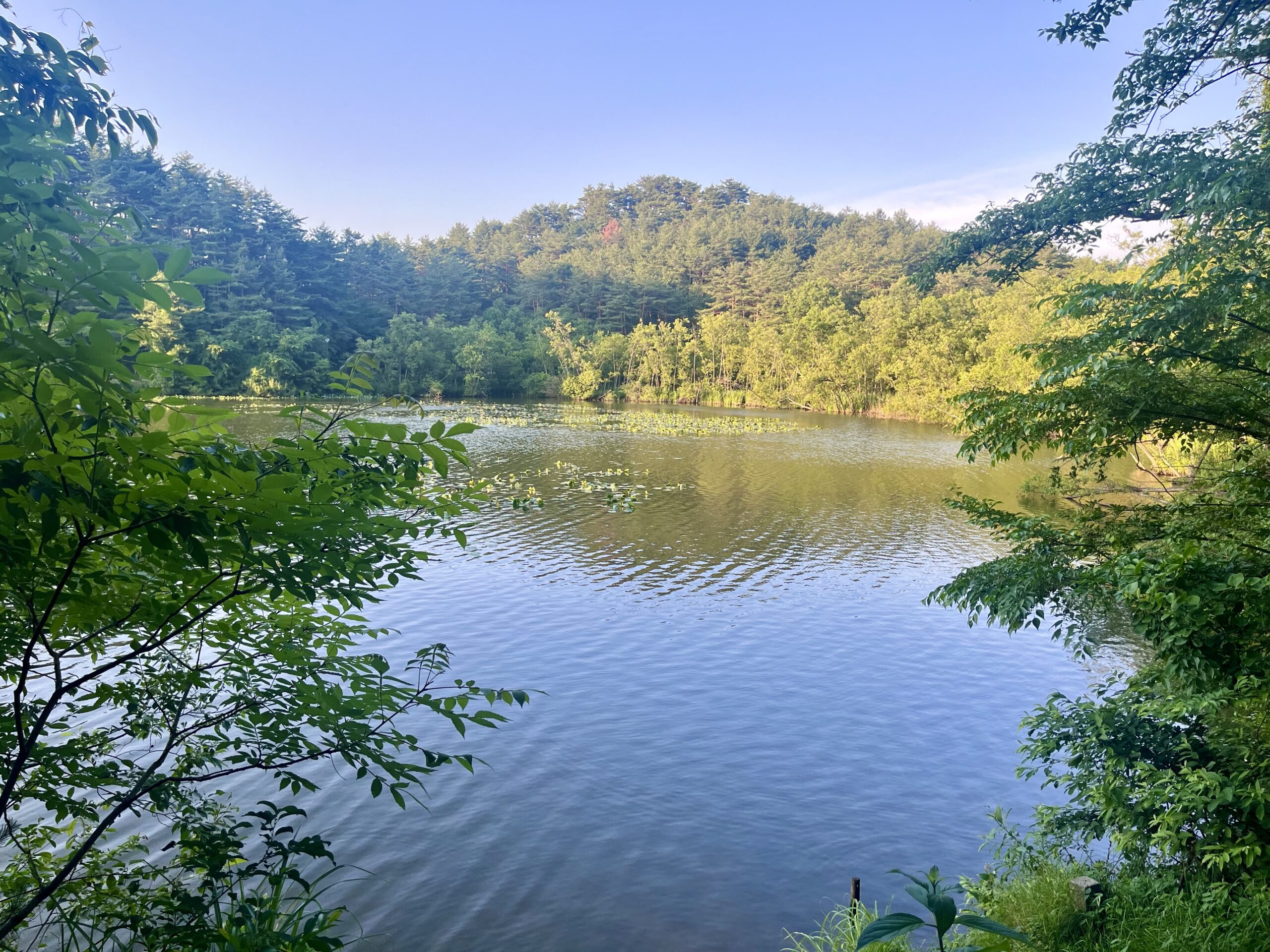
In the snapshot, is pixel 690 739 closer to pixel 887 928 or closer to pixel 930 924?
pixel 930 924

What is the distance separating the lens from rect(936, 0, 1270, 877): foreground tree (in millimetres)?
5082

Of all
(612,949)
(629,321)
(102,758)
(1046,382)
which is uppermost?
(629,321)

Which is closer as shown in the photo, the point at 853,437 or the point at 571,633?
the point at 571,633

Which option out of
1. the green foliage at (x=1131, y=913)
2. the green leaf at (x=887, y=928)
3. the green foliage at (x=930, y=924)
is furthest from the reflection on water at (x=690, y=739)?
the green leaf at (x=887, y=928)

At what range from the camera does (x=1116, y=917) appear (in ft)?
17.4

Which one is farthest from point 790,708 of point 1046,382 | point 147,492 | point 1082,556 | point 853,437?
point 853,437

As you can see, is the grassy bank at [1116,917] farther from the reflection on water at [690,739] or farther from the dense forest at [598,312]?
the dense forest at [598,312]

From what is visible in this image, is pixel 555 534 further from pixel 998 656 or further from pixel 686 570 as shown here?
pixel 998 656

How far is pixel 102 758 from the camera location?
725cm

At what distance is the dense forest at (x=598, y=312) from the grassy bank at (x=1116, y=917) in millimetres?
39180

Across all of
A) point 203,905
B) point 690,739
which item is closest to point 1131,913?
point 690,739

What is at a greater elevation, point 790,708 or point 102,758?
point 102,758

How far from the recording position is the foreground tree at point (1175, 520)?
5.08 m

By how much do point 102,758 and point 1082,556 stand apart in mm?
8869
